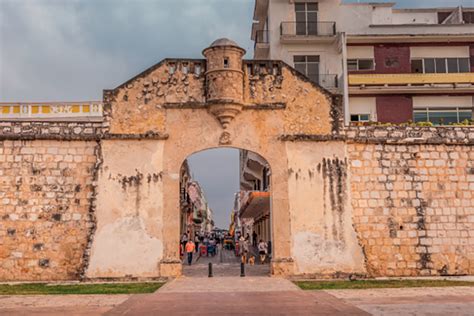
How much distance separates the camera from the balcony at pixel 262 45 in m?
32.9

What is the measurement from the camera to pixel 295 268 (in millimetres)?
18453

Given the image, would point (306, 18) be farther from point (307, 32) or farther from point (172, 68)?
point (172, 68)

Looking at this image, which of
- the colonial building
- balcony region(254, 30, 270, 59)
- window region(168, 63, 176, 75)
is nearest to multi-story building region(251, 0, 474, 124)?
balcony region(254, 30, 270, 59)

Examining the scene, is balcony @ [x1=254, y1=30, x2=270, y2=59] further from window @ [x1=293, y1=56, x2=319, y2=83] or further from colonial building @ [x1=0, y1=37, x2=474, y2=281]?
colonial building @ [x1=0, y1=37, x2=474, y2=281]

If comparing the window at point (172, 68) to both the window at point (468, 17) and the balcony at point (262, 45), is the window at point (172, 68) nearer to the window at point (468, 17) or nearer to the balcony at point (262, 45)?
the balcony at point (262, 45)

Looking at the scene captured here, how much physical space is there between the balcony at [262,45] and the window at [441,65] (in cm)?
839

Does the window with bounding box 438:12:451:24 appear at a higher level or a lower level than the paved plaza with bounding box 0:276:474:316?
higher

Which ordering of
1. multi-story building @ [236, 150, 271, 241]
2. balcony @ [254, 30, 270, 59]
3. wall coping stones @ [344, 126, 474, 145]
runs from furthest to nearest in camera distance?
balcony @ [254, 30, 270, 59]
multi-story building @ [236, 150, 271, 241]
wall coping stones @ [344, 126, 474, 145]

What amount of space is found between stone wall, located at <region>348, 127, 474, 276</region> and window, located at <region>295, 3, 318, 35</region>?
13.6 metres

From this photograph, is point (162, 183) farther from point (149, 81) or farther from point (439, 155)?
point (439, 155)

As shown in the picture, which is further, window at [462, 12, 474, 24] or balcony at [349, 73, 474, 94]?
window at [462, 12, 474, 24]

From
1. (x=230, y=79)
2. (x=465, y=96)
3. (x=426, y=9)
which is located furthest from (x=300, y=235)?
(x=426, y=9)

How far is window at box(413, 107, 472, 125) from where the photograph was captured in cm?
3122

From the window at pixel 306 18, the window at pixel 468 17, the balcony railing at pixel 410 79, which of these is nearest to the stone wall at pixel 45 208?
the window at pixel 306 18
